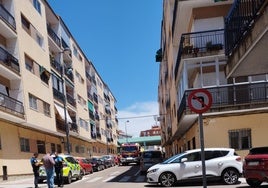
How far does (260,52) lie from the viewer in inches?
350

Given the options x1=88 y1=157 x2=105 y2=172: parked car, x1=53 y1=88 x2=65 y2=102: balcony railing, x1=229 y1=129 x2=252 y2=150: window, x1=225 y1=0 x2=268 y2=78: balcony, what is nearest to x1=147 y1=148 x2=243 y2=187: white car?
x1=229 y1=129 x2=252 y2=150: window

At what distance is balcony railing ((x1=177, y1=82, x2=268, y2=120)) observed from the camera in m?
22.0

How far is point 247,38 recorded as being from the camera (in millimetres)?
8578

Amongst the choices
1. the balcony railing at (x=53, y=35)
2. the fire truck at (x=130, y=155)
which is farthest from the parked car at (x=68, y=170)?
→ the fire truck at (x=130, y=155)

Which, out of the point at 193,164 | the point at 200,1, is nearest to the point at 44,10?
the point at 200,1

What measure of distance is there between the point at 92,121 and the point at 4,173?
3760 cm

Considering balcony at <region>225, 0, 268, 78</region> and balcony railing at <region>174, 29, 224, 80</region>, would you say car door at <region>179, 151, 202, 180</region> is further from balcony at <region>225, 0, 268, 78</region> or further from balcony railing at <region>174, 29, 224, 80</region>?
balcony at <region>225, 0, 268, 78</region>

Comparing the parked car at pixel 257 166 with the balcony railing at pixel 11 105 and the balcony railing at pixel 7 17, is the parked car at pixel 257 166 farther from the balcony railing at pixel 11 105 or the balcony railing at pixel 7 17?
the balcony railing at pixel 7 17

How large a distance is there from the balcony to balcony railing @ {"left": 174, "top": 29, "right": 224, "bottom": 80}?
40.0ft

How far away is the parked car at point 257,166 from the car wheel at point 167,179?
12.9 ft

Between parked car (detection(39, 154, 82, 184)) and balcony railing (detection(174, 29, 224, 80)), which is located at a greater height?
balcony railing (detection(174, 29, 224, 80))

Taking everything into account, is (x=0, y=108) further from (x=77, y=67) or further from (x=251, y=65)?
(x=77, y=67)

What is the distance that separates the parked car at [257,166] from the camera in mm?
13758

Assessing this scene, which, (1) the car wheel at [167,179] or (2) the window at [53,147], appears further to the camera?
(2) the window at [53,147]
